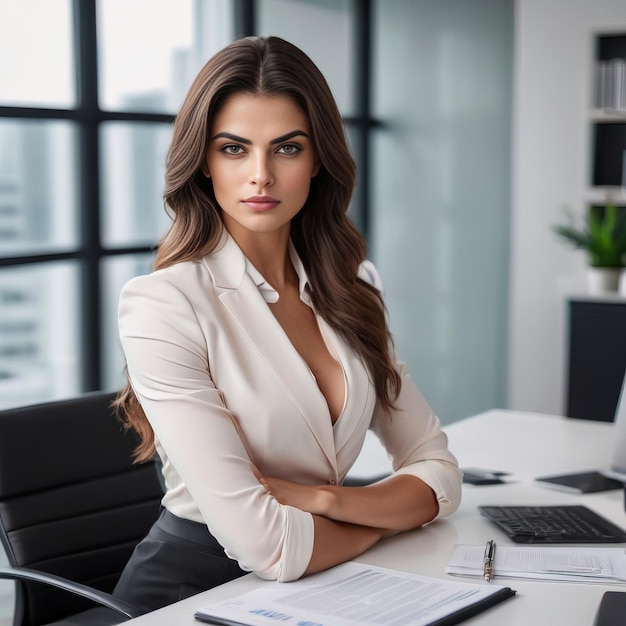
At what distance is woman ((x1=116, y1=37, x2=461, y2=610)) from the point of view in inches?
65.2

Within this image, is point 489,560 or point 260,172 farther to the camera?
point 260,172

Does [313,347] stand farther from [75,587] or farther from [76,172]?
[76,172]

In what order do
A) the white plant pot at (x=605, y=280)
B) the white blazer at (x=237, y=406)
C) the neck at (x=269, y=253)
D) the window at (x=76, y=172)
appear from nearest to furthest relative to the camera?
the white blazer at (x=237, y=406)
the neck at (x=269, y=253)
the window at (x=76, y=172)
the white plant pot at (x=605, y=280)

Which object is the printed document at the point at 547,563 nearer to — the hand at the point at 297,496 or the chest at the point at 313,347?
the hand at the point at 297,496

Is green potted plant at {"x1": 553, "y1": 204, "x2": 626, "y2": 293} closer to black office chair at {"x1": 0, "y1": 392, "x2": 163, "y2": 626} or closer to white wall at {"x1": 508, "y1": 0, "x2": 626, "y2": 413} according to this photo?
white wall at {"x1": 508, "y1": 0, "x2": 626, "y2": 413}

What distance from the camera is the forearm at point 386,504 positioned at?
1731 millimetres

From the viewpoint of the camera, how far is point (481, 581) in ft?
5.40

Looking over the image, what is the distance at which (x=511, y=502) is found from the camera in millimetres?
2180

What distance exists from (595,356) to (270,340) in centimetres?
376

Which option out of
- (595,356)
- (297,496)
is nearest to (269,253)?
(297,496)

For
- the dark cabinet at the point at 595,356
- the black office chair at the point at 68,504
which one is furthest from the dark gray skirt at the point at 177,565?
the dark cabinet at the point at 595,356

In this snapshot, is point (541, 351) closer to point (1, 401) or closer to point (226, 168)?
point (1, 401)

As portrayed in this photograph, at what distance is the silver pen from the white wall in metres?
4.04

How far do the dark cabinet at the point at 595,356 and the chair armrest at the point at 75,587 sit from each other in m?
3.82
